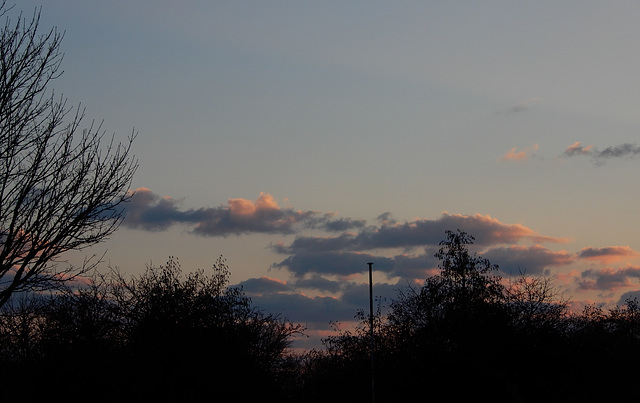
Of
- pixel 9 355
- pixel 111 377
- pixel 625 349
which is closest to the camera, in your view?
pixel 111 377

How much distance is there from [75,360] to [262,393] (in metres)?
8.92

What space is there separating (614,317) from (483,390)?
2455 cm

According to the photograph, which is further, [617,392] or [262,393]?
[617,392]

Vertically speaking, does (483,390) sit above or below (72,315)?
below

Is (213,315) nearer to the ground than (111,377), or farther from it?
farther from it

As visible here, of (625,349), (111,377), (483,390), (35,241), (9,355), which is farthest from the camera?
(625,349)

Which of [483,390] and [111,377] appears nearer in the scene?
[111,377]

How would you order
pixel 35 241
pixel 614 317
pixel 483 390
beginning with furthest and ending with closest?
pixel 614 317
pixel 483 390
pixel 35 241

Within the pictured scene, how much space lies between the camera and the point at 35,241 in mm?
12234

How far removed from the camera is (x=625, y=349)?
44625 millimetres

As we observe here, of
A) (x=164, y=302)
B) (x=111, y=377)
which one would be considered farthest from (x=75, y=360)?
(x=164, y=302)

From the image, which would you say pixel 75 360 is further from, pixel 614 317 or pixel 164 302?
pixel 614 317

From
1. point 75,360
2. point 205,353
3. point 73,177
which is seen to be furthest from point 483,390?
point 73,177

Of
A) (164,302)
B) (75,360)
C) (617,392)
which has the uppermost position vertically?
(164,302)
